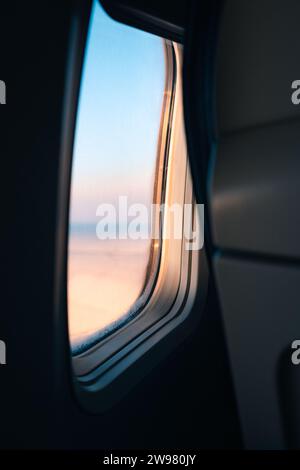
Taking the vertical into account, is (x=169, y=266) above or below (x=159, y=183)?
below

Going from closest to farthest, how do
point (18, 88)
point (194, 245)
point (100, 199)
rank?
point (18, 88) → point (100, 199) → point (194, 245)

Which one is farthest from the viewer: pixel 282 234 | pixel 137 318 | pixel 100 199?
pixel 137 318

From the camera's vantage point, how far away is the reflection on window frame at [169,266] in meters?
1.77

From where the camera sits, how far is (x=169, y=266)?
212 cm

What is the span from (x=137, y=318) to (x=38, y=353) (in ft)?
2.79

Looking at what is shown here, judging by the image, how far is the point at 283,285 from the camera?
3.07 ft

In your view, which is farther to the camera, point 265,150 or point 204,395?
point 204,395

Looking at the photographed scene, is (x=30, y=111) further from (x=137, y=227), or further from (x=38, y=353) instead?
(x=137, y=227)

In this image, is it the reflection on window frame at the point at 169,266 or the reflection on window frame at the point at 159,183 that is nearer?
the reflection on window frame at the point at 169,266

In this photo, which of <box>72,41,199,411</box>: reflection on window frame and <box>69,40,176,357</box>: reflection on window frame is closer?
<box>72,41,199,411</box>: reflection on window frame

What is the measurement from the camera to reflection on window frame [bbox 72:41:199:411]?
1773 millimetres

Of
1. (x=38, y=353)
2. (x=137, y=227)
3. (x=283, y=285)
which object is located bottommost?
(x=38, y=353)
